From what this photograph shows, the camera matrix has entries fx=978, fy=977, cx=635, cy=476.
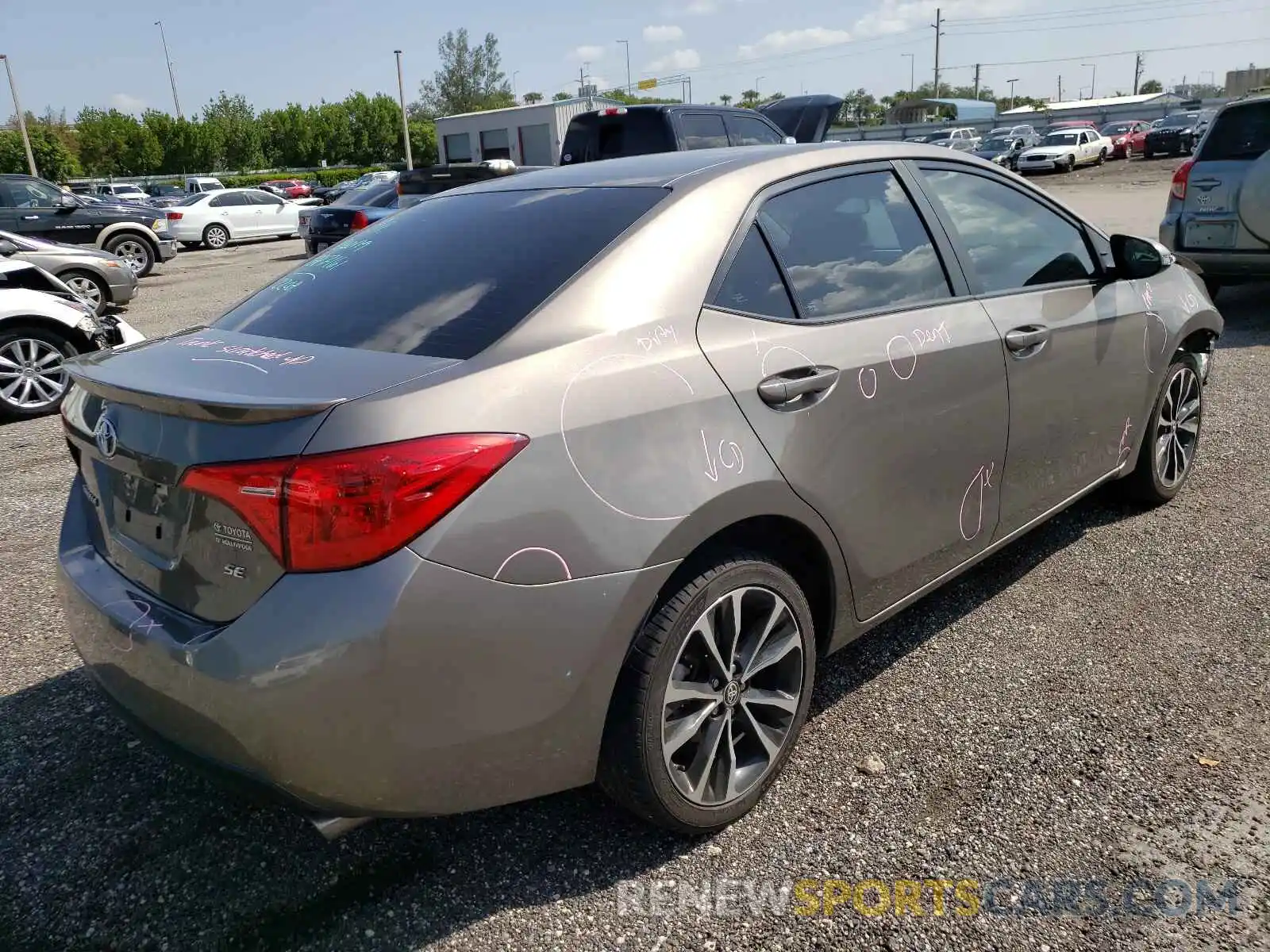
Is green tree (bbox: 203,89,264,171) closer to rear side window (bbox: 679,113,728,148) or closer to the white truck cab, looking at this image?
the white truck cab

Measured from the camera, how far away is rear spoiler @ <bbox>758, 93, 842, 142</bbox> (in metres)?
13.0

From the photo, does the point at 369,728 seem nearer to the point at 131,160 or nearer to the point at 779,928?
the point at 779,928

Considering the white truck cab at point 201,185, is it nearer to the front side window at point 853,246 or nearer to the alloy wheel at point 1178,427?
the alloy wheel at point 1178,427

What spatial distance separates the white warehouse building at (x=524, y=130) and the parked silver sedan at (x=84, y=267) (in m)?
15.5

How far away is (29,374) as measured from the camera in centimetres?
725

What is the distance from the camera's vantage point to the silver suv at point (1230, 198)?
7.86m

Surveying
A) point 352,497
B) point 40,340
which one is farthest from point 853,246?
point 40,340

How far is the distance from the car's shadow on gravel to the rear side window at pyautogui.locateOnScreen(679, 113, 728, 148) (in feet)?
30.3

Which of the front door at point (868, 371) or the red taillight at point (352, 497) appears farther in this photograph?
the front door at point (868, 371)

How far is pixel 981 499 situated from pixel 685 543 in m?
1.42

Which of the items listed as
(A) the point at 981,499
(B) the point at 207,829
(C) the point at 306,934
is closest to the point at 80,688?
(B) the point at 207,829

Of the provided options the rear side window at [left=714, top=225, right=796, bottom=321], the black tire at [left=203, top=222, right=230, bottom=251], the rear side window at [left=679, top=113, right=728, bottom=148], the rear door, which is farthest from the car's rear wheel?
the black tire at [left=203, top=222, right=230, bottom=251]

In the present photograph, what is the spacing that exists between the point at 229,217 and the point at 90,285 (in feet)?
48.5

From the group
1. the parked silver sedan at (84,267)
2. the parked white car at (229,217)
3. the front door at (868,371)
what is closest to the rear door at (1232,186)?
the front door at (868,371)
